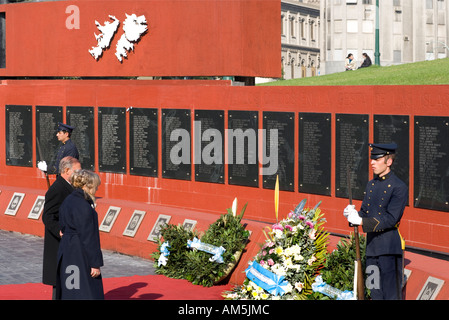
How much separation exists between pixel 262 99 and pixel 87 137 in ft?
14.9

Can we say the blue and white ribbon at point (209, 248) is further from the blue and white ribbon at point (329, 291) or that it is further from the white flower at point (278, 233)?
the blue and white ribbon at point (329, 291)

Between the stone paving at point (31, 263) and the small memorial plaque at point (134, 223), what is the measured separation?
1.26 feet

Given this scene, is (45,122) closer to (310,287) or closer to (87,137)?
(87,137)

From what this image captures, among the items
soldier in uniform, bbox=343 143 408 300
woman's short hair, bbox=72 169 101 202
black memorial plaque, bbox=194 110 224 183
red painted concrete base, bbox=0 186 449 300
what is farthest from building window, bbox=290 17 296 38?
woman's short hair, bbox=72 169 101 202

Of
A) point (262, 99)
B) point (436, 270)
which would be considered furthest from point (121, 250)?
point (436, 270)

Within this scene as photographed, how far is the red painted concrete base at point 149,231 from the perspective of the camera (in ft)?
33.8

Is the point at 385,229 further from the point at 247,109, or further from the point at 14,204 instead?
the point at 14,204

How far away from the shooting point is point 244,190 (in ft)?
52.4

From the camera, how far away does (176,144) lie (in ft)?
55.7

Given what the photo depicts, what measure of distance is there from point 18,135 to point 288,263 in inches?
403

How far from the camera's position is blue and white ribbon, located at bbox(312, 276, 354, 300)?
1032 cm

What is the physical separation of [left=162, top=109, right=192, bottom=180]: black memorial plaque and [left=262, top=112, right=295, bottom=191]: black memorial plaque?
1.85 metres

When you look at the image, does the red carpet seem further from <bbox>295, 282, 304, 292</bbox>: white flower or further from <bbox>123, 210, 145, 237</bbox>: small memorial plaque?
<bbox>123, 210, 145, 237</bbox>: small memorial plaque

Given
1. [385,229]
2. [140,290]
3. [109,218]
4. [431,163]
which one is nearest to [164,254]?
[140,290]
